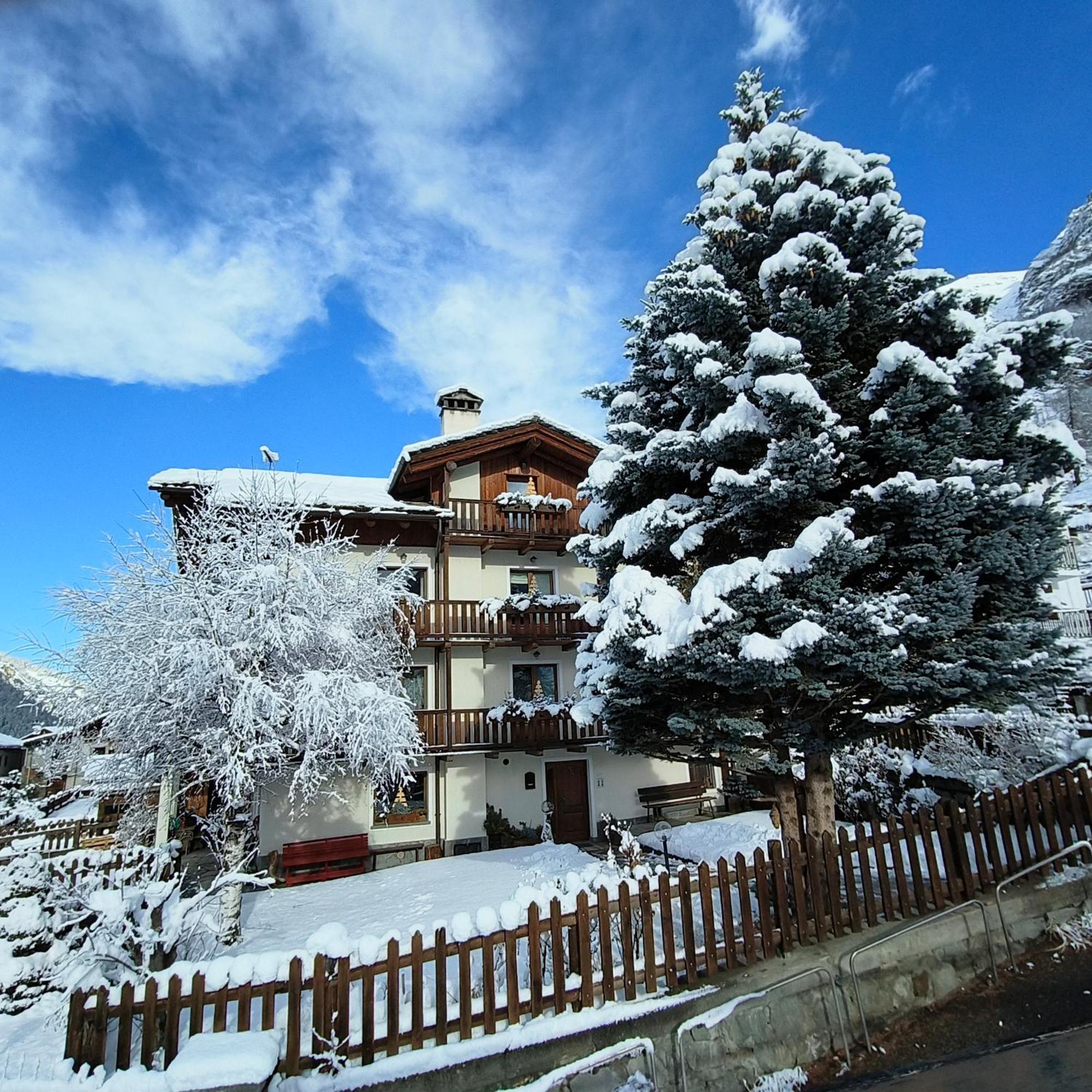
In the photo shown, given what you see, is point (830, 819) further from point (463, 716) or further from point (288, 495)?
point (288, 495)

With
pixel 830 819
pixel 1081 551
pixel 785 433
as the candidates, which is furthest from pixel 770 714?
pixel 1081 551

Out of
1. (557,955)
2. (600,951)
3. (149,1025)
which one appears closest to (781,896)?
(600,951)

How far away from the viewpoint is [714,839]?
468 inches

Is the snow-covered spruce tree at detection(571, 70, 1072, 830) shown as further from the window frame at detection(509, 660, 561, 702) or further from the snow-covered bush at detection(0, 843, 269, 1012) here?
the window frame at detection(509, 660, 561, 702)

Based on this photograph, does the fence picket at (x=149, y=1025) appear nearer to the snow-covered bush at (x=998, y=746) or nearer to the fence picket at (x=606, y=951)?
the fence picket at (x=606, y=951)

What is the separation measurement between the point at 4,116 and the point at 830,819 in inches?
375

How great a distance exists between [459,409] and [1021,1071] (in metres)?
19.2

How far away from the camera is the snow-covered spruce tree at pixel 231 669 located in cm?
979

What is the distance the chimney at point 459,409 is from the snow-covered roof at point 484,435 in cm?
104

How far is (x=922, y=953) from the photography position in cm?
620

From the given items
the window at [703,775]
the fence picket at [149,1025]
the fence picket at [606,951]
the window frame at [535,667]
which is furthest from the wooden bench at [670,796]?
the fence picket at [149,1025]

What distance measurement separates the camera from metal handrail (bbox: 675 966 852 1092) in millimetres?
5352

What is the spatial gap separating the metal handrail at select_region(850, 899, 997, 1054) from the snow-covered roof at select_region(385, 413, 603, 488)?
13307mm

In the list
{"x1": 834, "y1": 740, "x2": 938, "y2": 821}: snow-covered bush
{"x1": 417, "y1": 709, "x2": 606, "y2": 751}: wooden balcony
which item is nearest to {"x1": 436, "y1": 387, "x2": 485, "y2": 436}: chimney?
{"x1": 417, "y1": 709, "x2": 606, "y2": 751}: wooden balcony
